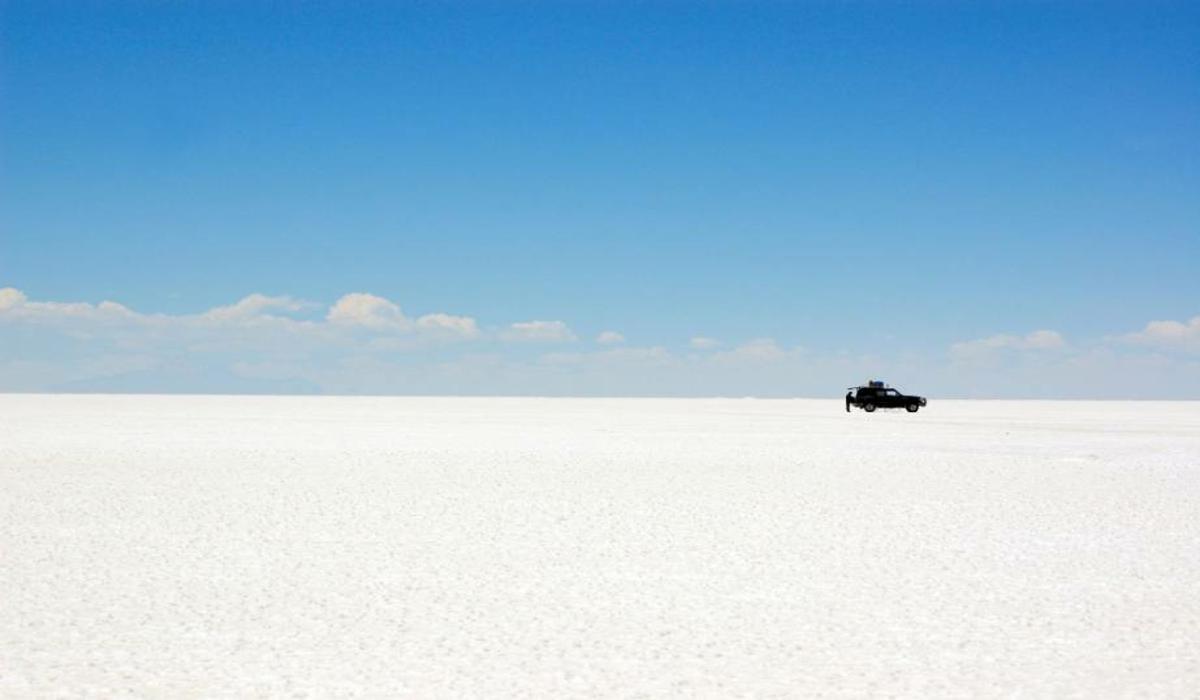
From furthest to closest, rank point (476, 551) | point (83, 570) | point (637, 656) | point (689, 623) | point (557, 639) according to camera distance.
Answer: point (476, 551) < point (83, 570) < point (689, 623) < point (557, 639) < point (637, 656)

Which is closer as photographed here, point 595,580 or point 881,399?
point 595,580

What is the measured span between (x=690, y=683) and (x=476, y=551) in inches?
188

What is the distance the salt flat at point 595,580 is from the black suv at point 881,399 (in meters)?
31.0

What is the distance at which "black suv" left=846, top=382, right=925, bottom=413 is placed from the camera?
167 ft

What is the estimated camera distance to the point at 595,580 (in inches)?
367

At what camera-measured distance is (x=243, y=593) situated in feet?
28.7

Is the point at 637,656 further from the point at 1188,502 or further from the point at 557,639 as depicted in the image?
the point at 1188,502

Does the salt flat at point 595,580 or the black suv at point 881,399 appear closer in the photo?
the salt flat at point 595,580

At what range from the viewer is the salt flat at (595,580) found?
21.3 ft

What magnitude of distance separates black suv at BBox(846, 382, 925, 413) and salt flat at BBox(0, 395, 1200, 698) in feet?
102

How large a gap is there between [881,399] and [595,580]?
43792 mm

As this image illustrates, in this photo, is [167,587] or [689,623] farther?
[167,587]

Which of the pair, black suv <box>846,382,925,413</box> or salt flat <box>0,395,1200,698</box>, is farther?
black suv <box>846,382,925,413</box>

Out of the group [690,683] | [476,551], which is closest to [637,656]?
[690,683]
